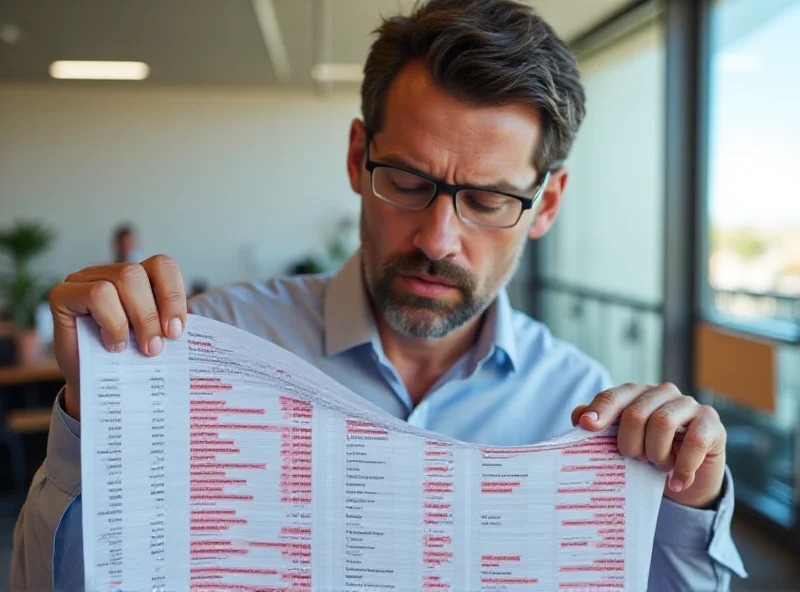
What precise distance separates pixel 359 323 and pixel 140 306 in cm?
50

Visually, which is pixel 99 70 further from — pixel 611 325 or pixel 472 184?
pixel 472 184

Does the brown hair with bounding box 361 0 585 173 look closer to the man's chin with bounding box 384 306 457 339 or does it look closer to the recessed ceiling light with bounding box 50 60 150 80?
the man's chin with bounding box 384 306 457 339

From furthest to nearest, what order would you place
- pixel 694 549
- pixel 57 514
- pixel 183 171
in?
pixel 183 171 < pixel 694 549 < pixel 57 514

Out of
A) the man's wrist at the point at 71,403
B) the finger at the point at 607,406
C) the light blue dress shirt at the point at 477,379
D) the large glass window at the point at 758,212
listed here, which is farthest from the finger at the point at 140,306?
the large glass window at the point at 758,212

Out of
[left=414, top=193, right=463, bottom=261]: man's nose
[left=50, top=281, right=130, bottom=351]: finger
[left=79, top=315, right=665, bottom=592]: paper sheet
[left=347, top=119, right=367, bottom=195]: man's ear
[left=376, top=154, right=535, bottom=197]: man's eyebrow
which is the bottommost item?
[left=79, top=315, right=665, bottom=592]: paper sheet

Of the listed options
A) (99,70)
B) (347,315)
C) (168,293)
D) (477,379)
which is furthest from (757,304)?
(99,70)

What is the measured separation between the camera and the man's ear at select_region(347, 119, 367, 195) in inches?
52.3

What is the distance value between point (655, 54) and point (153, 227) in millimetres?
6561

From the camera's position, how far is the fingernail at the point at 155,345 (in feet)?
2.69

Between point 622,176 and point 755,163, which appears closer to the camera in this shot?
point 755,163

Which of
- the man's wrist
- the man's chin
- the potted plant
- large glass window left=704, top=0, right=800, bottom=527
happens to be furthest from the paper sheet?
the potted plant

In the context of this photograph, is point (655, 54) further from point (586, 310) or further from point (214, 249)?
point (214, 249)

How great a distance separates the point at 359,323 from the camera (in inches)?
50.0

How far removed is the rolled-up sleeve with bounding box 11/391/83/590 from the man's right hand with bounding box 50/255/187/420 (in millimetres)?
93
